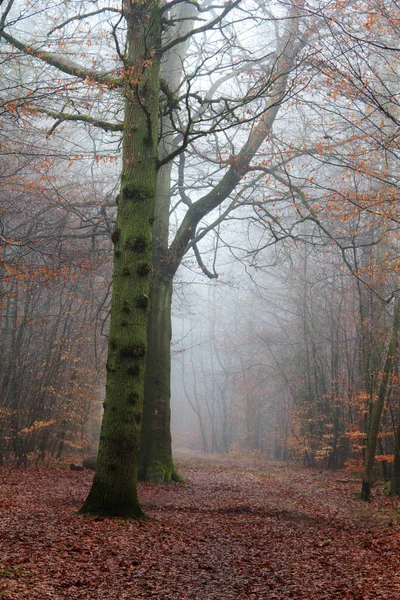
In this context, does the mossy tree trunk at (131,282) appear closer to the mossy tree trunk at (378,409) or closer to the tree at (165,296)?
the tree at (165,296)

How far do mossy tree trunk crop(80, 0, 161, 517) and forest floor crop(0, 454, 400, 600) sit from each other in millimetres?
457

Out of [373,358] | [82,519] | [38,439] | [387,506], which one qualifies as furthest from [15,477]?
[373,358]

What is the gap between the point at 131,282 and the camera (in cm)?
646

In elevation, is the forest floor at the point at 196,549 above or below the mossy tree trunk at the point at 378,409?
below

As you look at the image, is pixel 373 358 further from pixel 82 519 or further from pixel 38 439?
pixel 38 439

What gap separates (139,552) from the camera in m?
4.70

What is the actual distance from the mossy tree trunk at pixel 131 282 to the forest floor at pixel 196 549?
0.46m

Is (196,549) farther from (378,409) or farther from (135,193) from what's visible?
(378,409)

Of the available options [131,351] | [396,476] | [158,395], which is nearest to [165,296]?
[158,395]

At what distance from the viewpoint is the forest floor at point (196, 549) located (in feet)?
12.6

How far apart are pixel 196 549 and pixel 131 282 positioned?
307 cm

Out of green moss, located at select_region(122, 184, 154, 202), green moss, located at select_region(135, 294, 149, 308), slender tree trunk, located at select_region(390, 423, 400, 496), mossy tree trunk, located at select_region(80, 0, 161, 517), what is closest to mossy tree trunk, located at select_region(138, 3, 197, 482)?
mossy tree trunk, located at select_region(80, 0, 161, 517)

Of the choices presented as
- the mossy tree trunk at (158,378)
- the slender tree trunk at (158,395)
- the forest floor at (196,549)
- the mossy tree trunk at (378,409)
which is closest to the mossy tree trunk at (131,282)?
the forest floor at (196,549)

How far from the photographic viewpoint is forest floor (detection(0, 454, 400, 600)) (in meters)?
3.84
